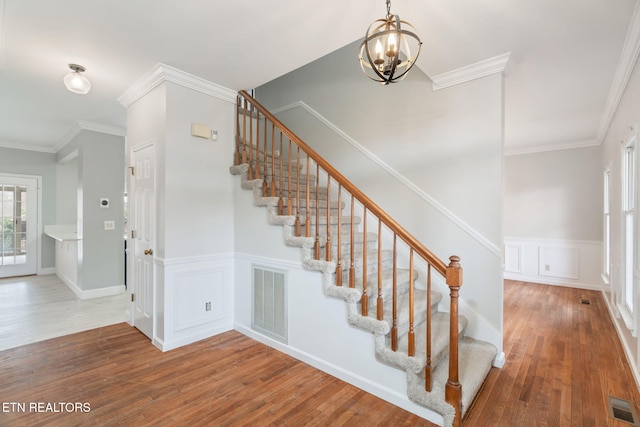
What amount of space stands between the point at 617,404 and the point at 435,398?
144cm

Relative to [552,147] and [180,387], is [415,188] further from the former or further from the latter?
[552,147]

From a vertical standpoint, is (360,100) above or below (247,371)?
above

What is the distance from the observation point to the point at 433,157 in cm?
301

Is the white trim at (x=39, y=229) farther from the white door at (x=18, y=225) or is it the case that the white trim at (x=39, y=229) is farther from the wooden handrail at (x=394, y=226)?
the wooden handrail at (x=394, y=226)

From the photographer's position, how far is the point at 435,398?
6.16 feet

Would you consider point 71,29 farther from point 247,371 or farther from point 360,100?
point 247,371

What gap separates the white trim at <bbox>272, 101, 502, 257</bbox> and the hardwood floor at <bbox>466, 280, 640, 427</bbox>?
1.05m

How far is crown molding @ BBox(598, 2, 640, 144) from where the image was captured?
6.95 ft

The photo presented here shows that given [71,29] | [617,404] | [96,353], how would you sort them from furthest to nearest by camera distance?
[96,353] < [71,29] < [617,404]

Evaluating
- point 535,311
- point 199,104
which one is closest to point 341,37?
point 199,104

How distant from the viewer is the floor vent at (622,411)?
197 centimetres

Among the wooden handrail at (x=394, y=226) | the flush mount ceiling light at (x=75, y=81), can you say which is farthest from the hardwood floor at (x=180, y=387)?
the flush mount ceiling light at (x=75, y=81)

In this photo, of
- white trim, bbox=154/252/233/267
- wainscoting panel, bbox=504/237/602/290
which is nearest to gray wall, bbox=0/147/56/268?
white trim, bbox=154/252/233/267

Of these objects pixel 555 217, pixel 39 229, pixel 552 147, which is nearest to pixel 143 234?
pixel 39 229
